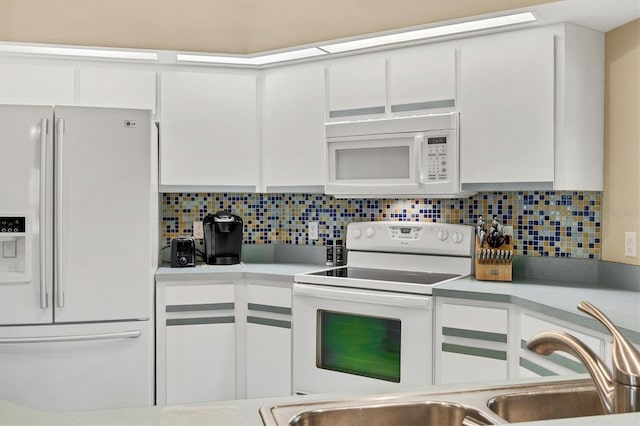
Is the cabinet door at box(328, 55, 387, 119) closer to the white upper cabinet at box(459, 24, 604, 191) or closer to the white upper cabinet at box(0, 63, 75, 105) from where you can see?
the white upper cabinet at box(459, 24, 604, 191)

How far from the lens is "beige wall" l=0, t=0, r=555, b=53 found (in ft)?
9.68

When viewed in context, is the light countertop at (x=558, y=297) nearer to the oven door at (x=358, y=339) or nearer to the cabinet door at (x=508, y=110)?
the oven door at (x=358, y=339)

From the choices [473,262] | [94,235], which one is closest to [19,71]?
[94,235]

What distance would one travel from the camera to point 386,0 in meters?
2.81

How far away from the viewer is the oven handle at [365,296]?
2.63 meters

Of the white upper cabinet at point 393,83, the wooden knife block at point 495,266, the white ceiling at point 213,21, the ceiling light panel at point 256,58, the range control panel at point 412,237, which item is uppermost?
the white ceiling at point 213,21

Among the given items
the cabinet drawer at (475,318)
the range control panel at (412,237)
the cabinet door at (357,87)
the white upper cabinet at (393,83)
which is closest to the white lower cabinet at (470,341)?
the cabinet drawer at (475,318)

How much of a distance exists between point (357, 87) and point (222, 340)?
1.59 meters

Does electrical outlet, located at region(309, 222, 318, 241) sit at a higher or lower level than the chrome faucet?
higher

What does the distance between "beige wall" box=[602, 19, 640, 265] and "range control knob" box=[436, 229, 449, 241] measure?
2.54ft

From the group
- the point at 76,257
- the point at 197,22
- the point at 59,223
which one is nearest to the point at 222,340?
the point at 76,257

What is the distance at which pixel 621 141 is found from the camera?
2.67 metres

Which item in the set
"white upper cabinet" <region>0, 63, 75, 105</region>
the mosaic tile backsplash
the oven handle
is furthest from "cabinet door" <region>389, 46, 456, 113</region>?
"white upper cabinet" <region>0, 63, 75, 105</region>

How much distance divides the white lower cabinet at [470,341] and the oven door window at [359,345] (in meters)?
0.23
